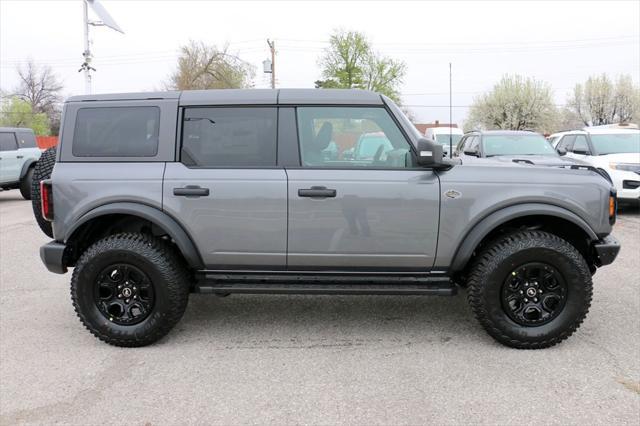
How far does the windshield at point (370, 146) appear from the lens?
398cm

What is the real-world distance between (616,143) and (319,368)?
1000cm

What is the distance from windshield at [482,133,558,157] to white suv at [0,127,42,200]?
11211 mm

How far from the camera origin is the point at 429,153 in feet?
12.3

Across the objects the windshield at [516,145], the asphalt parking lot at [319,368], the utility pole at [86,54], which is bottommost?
the asphalt parking lot at [319,368]

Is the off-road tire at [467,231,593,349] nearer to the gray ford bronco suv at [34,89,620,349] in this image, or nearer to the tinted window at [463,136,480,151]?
the gray ford bronco suv at [34,89,620,349]

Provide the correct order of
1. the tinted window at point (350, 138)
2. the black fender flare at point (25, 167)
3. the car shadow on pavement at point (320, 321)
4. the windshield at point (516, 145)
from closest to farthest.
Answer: the tinted window at point (350, 138)
the car shadow on pavement at point (320, 321)
the windshield at point (516, 145)
the black fender flare at point (25, 167)

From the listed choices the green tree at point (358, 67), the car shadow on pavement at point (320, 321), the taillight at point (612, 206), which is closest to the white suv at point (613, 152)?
the taillight at point (612, 206)

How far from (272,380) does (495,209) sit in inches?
77.7

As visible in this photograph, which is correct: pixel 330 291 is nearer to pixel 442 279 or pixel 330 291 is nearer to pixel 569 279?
pixel 442 279

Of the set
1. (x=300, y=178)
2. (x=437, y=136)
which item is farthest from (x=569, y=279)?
(x=437, y=136)

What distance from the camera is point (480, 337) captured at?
4.11m

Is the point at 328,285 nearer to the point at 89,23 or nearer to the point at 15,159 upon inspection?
the point at 15,159

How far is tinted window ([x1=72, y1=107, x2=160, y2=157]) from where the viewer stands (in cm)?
404

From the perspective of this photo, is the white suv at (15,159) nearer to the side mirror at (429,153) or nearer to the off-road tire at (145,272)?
the off-road tire at (145,272)
